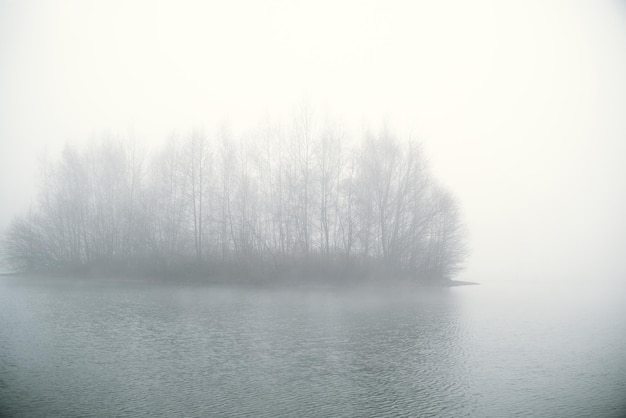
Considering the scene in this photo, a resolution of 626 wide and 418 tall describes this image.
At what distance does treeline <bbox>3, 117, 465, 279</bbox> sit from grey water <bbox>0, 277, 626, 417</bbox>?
19482mm

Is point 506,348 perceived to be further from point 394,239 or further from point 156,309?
point 394,239

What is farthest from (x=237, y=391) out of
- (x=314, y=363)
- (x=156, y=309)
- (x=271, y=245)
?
(x=271, y=245)

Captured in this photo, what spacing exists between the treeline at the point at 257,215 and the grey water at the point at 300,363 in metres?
19.5

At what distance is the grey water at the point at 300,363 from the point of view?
830 cm

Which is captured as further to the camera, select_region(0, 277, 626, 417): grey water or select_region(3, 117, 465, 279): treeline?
select_region(3, 117, 465, 279): treeline

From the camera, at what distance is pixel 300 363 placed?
11.3m

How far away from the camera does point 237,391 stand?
898 cm

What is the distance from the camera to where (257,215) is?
4269 centimetres

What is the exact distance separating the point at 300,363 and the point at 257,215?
32.1 m

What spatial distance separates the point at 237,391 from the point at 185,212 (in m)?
37.2

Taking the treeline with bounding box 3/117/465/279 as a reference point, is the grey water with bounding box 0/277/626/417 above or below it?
below

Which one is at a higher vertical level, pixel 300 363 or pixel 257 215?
pixel 257 215

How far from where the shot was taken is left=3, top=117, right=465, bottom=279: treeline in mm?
40406

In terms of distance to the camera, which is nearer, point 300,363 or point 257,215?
point 300,363
